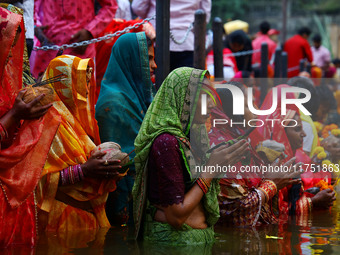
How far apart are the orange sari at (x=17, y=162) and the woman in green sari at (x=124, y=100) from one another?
3.62 ft

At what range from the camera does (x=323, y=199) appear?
664 centimetres

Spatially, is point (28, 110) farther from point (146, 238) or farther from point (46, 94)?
point (146, 238)

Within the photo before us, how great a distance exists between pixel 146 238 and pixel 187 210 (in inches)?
19.1

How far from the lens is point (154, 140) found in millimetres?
4285

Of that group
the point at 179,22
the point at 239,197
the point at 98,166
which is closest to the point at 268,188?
the point at 239,197

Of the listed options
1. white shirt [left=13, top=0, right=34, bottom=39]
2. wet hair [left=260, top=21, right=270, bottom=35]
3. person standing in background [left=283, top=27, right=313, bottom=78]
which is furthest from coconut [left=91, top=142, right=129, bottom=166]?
person standing in background [left=283, top=27, right=313, bottom=78]

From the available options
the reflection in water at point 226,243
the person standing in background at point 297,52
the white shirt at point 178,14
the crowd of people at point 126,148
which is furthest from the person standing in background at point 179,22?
the person standing in background at point 297,52

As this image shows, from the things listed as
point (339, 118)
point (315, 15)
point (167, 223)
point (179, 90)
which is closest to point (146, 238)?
point (167, 223)

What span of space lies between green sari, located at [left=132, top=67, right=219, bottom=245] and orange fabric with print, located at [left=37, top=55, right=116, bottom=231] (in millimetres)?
689

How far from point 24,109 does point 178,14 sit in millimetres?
4207

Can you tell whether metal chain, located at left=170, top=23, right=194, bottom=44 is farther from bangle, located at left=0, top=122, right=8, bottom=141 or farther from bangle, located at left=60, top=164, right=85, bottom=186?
bangle, located at left=0, top=122, right=8, bottom=141

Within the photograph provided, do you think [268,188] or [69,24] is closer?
→ [268,188]

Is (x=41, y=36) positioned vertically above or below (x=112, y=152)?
above

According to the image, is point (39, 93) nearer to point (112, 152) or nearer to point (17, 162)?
point (17, 162)
